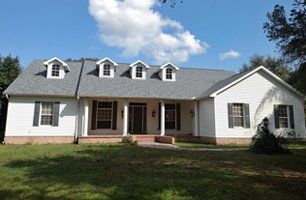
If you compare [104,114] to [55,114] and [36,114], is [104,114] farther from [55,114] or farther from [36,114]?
[36,114]

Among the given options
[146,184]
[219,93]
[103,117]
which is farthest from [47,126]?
[146,184]

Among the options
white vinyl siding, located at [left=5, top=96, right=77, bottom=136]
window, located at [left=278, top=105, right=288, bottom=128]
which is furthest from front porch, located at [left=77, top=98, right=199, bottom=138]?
window, located at [left=278, top=105, right=288, bottom=128]

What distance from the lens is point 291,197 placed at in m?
5.34

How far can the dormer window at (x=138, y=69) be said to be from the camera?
20438 millimetres

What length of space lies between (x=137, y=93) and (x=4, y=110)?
9672mm

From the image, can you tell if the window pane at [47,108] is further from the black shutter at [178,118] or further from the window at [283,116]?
the window at [283,116]

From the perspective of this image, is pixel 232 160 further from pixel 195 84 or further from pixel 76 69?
pixel 76 69

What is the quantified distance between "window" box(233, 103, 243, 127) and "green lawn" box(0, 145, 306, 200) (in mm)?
7648

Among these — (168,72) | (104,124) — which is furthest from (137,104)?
(168,72)

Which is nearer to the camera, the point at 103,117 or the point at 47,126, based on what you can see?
the point at 47,126

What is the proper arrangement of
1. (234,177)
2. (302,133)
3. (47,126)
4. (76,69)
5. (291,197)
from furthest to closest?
(76,69), (302,133), (47,126), (234,177), (291,197)

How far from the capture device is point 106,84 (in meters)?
19.0

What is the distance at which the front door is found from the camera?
19.7 m

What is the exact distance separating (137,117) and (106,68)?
4429 mm
